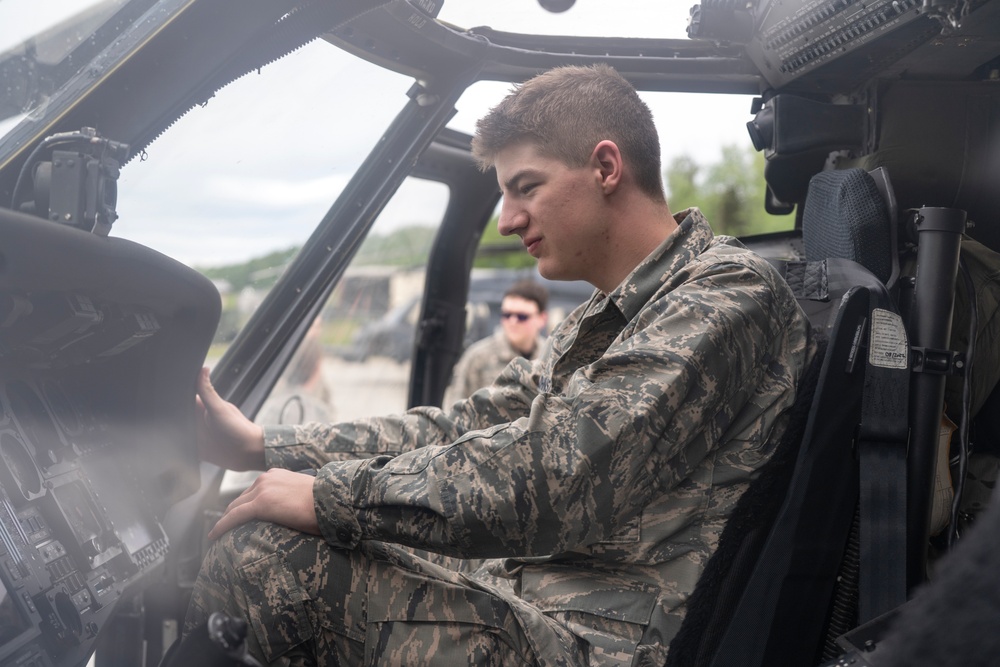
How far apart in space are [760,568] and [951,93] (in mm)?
1061

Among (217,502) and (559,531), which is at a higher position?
(559,531)

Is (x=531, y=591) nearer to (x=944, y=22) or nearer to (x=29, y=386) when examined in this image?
(x=29, y=386)

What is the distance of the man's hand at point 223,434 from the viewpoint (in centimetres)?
172

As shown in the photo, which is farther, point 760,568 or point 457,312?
point 457,312

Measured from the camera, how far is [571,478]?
3.85 ft

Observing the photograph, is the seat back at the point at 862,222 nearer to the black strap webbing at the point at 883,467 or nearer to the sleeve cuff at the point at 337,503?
the black strap webbing at the point at 883,467

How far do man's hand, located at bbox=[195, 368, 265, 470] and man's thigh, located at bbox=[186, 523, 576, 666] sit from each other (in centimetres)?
39

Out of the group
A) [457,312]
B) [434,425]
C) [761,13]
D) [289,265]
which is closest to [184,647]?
[434,425]

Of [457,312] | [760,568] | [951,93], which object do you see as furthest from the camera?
[457,312]

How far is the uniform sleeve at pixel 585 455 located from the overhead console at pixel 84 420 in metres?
0.36

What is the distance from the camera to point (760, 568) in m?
1.27

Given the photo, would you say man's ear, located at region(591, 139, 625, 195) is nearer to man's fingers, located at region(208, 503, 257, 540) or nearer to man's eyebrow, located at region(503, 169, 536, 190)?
man's eyebrow, located at region(503, 169, 536, 190)

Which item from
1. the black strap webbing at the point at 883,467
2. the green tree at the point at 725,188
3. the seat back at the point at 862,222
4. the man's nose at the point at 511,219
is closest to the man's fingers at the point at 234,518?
the man's nose at the point at 511,219

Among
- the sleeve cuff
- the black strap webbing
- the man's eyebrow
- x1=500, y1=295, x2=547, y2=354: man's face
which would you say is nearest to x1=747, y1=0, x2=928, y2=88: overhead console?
the black strap webbing
